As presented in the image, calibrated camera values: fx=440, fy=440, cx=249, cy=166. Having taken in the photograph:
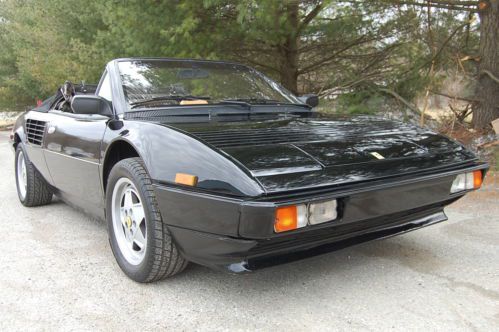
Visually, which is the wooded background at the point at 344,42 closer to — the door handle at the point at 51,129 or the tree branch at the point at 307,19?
the tree branch at the point at 307,19

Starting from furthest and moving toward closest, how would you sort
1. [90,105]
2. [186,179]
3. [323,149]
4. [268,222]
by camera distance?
[90,105] → [323,149] → [186,179] → [268,222]

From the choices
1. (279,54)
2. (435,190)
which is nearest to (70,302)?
(435,190)

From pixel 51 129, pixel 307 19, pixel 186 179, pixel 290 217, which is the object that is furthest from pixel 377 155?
pixel 307 19

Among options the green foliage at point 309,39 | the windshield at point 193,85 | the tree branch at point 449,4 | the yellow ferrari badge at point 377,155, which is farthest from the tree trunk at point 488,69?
the yellow ferrari badge at point 377,155

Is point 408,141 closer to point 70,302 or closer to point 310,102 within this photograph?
point 310,102

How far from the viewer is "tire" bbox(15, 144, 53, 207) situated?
14.1 feet

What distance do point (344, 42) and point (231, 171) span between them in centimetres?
677

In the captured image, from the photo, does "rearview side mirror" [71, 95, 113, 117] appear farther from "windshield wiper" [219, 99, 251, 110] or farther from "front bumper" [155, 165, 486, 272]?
"front bumper" [155, 165, 486, 272]

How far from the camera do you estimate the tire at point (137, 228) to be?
92.5 inches

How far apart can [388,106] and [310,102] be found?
14.6ft

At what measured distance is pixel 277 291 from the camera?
2428mm

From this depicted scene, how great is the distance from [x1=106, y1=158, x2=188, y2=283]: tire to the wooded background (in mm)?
3835

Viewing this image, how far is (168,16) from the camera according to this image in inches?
262

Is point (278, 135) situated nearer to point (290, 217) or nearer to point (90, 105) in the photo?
point (290, 217)
